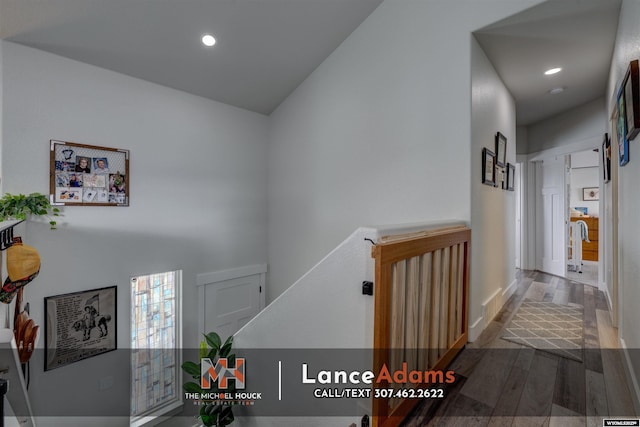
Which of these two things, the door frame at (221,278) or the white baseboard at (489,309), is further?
the door frame at (221,278)

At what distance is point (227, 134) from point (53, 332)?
2832 mm

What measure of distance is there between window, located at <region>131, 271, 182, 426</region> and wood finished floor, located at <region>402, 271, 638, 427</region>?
3143 millimetres

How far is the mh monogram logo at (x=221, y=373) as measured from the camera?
222 cm

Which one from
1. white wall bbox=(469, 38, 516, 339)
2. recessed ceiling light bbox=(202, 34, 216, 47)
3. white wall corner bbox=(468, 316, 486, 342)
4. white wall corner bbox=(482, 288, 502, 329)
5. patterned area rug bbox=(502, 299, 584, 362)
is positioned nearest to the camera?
patterned area rug bbox=(502, 299, 584, 362)

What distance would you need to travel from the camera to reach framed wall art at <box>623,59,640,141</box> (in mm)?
1485

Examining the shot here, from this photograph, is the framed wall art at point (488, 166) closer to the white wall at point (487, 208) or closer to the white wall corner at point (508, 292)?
the white wall at point (487, 208)

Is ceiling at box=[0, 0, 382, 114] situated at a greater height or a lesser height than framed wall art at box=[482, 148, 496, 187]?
greater

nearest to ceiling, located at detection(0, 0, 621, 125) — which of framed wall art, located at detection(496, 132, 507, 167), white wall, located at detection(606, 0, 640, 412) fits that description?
white wall, located at detection(606, 0, 640, 412)

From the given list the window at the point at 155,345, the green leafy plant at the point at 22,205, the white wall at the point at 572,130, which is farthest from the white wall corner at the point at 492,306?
the green leafy plant at the point at 22,205

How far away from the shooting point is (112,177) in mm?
3223

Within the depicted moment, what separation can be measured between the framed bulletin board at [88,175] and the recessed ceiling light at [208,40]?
141 cm

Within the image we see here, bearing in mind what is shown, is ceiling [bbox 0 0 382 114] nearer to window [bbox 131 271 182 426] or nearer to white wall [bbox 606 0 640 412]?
white wall [bbox 606 0 640 412]

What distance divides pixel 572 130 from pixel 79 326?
666 cm

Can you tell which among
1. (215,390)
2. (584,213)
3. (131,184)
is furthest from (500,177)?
(584,213)
